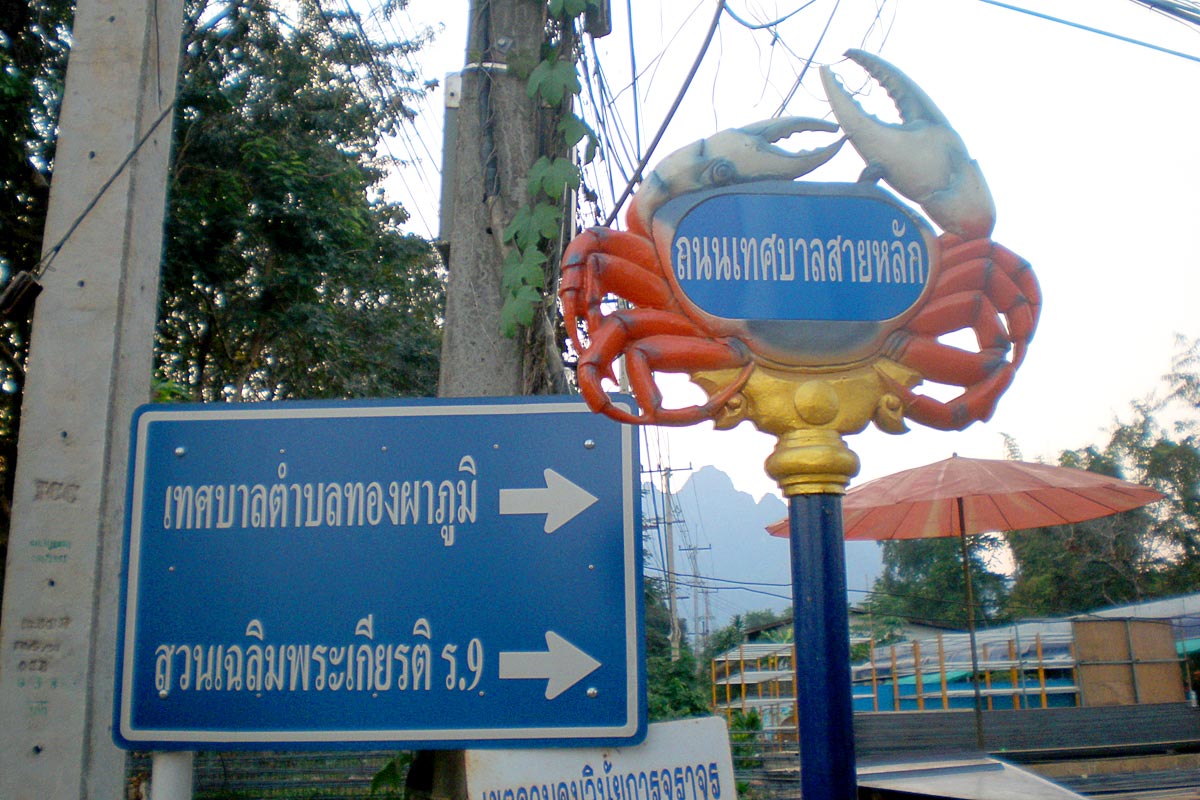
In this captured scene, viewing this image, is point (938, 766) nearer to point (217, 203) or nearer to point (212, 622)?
point (212, 622)

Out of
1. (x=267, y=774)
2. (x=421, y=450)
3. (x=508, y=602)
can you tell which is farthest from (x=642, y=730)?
(x=267, y=774)

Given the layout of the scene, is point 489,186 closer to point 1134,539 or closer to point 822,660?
point 822,660

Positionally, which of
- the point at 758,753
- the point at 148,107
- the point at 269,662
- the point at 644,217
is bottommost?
the point at 758,753

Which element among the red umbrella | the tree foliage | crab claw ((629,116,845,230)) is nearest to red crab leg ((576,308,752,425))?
crab claw ((629,116,845,230))

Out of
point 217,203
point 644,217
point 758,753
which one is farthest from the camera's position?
point 217,203

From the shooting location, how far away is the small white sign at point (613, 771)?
157 cm

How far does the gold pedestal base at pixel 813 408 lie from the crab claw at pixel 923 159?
0.82ft

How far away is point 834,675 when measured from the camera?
54.7 inches

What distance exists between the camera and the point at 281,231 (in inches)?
357

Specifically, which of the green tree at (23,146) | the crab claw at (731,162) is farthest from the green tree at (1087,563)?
the crab claw at (731,162)

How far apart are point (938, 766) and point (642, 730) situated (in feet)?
4.35

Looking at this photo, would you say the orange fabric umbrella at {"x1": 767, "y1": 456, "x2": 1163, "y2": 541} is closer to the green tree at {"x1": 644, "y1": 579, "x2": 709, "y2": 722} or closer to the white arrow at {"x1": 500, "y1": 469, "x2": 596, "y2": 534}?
the green tree at {"x1": 644, "y1": 579, "x2": 709, "y2": 722}

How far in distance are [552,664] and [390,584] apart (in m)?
0.30

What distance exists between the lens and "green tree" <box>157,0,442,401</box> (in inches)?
344
